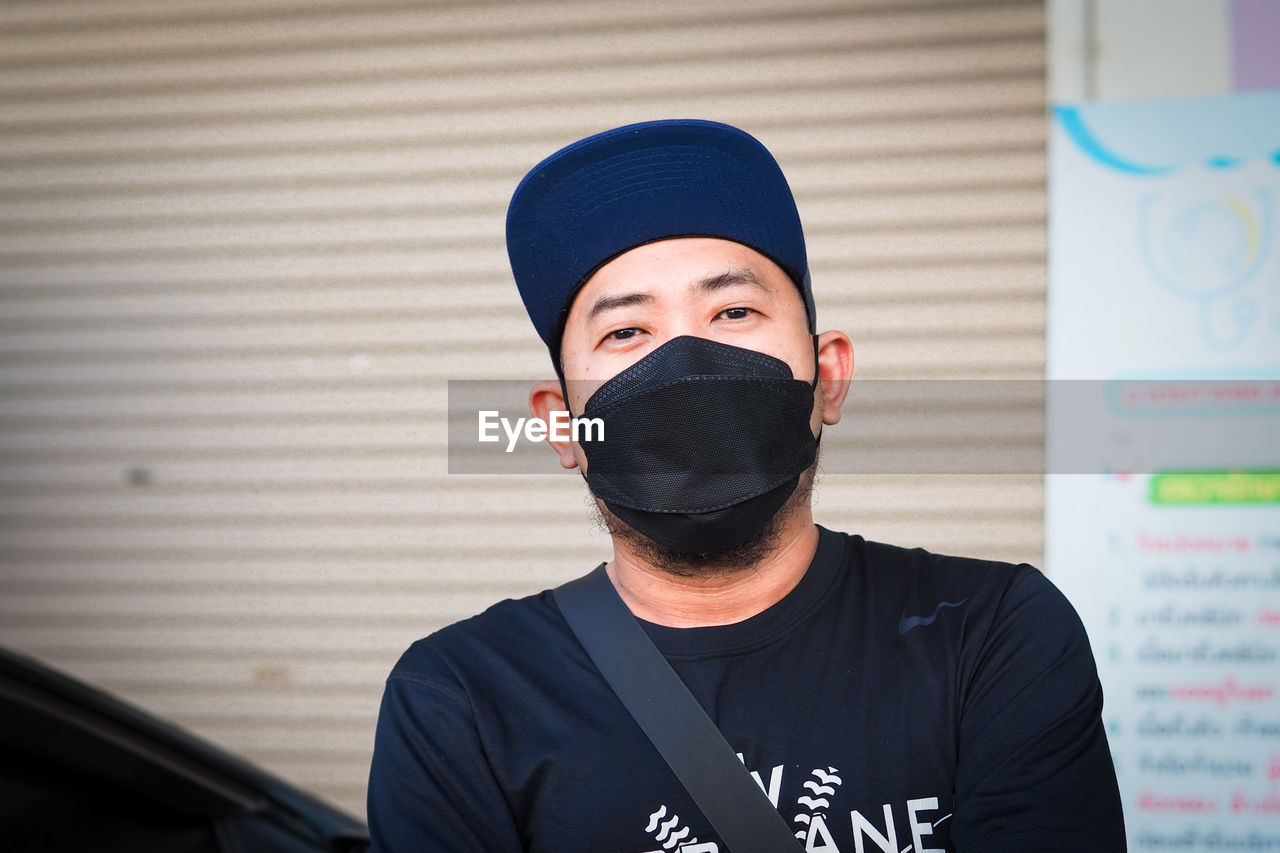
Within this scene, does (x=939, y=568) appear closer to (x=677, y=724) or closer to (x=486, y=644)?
(x=677, y=724)

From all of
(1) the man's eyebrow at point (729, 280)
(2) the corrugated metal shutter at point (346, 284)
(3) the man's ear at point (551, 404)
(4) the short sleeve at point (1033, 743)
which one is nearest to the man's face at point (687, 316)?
(1) the man's eyebrow at point (729, 280)

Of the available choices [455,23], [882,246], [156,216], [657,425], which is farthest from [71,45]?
[657,425]

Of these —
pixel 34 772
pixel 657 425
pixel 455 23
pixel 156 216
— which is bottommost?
pixel 34 772

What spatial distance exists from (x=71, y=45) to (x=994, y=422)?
13.2 feet

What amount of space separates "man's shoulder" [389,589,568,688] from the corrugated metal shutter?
2064mm

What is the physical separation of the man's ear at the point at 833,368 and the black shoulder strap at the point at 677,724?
0.56 metres

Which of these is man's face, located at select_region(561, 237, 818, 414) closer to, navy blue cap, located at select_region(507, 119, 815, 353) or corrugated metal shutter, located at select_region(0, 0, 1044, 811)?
navy blue cap, located at select_region(507, 119, 815, 353)

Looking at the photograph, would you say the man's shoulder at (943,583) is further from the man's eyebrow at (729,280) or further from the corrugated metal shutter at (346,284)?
the corrugated metal shutter at (346,284)

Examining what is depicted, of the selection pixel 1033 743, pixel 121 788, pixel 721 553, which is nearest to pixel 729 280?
pixel 721 553

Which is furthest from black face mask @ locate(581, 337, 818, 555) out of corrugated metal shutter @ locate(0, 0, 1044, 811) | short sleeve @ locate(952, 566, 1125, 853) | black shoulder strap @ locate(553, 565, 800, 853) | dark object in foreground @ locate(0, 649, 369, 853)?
corrugated metal shutter @ locate(0, 0, 1044, 811)

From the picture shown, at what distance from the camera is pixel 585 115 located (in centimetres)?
377

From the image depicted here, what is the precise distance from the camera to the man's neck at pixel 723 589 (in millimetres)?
1729

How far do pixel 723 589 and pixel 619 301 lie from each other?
535 mm

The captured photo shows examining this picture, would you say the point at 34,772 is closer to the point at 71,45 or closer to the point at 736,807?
the point at 736,807
